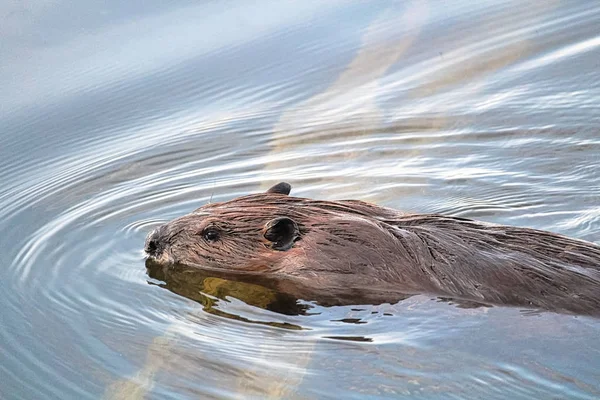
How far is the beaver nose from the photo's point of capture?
6309 millimetres

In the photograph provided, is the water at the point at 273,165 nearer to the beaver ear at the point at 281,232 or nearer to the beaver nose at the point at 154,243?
the beaver nose at the point at 154,243

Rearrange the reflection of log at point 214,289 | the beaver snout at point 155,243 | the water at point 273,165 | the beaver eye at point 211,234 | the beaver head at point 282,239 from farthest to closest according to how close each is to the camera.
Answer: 1. the beaver snout at point 155,243
2. the beaver eye at point 211,234
3. the reflection of log at point 214,289
4. the beaver head at point 282,239
5. the water at point 273,165

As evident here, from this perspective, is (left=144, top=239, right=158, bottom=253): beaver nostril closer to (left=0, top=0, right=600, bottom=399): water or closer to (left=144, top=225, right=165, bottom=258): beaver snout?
(left=144, top=225, right=165, bottom=258): beaver snout

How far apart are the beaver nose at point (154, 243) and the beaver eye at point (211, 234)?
0.30m

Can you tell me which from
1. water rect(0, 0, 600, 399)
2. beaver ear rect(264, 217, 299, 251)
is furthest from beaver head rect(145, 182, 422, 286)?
water rect(0, 0, 600, 399)

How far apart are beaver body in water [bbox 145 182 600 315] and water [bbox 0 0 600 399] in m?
0.09

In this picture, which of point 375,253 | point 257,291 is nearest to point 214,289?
point 257,291

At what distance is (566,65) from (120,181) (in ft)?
11.3

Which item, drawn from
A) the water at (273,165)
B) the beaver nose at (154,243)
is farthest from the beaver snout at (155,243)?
the water at (273,165)

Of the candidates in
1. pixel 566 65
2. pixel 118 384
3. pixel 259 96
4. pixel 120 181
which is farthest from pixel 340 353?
pixel 566 65

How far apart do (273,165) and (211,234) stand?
1430 millimetres

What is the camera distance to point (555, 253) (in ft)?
16.7

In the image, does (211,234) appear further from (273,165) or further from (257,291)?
(273,165)

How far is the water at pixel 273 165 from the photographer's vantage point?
4984 mm
